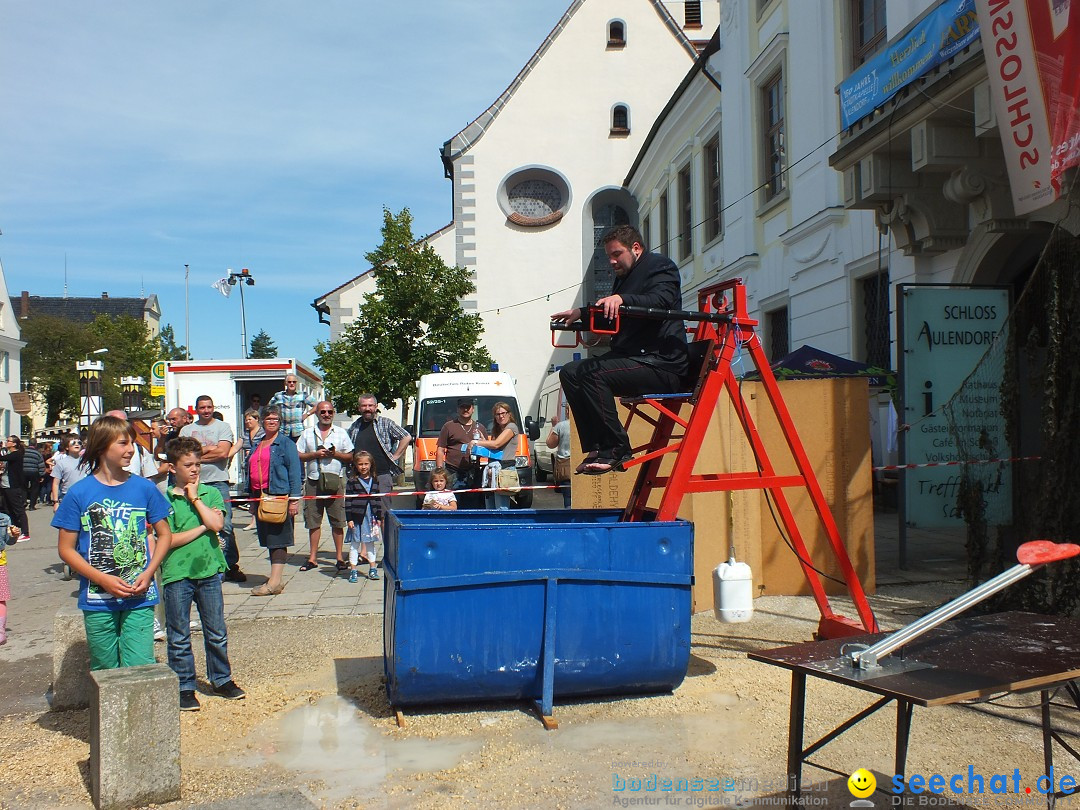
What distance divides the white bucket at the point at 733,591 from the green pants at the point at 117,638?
3.46 m

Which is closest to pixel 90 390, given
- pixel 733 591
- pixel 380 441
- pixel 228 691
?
pixel 380 441

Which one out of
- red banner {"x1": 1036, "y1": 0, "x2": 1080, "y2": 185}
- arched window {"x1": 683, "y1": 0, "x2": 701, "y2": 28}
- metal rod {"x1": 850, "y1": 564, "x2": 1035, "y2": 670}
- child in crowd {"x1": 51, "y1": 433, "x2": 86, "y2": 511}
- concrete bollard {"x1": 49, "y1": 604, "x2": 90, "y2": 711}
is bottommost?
concrete bollard {"x1": 49, "y1": 604, "x2": 90, "y2": 711}

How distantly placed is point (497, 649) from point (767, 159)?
15.6 m

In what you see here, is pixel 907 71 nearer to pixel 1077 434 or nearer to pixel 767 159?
pixel 1077 434

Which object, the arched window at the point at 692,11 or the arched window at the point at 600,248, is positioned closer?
the arched window at the point at 600,248

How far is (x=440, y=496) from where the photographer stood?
10422 millimetres

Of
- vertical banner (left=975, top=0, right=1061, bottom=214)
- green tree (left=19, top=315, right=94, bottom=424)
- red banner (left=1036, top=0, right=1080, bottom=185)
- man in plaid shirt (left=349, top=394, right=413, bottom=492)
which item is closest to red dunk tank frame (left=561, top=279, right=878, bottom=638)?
red banner (left=1036, top=0, right=1080, bottom=185)

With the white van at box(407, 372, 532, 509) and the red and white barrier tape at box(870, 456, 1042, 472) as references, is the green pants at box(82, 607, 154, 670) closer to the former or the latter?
the red and white barrier tape at box(870, 456, 1042, 472)

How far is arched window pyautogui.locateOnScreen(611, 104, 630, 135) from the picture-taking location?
33244 mm

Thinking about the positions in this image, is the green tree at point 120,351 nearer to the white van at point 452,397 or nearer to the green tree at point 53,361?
the green tree at point 53,361

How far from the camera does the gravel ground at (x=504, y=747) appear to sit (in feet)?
13.4

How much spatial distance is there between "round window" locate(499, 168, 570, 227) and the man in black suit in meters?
28.4

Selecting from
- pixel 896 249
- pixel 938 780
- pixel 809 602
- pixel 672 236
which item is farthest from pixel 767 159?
pixel 938 780

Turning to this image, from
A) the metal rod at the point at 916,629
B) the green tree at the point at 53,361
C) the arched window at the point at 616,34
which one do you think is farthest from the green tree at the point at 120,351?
the metal rod at the point at 916,629
